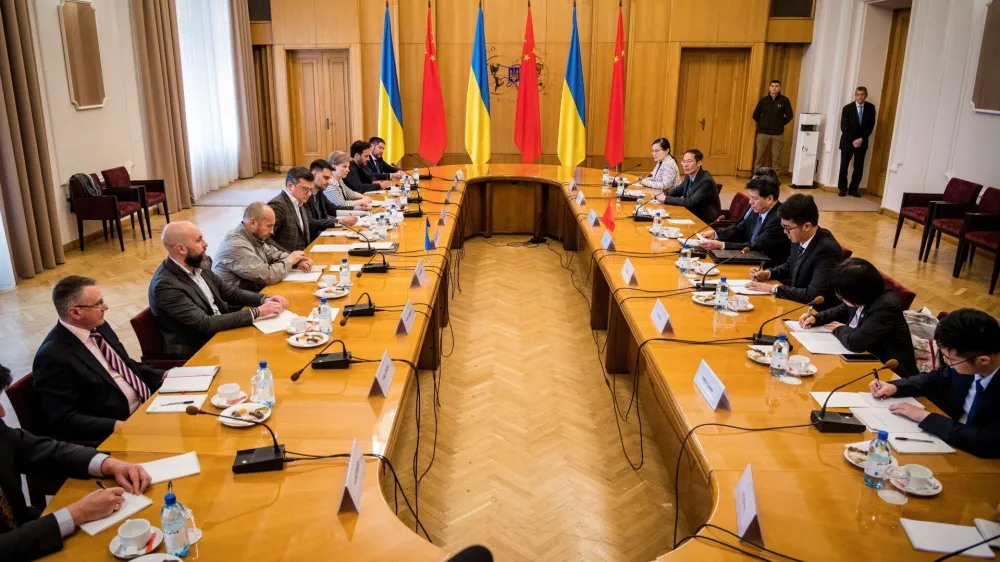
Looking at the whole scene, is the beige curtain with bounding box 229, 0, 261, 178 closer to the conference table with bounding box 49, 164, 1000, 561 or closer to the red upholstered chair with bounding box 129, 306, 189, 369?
the conference table with bounding box 49, 164, 1000, 561

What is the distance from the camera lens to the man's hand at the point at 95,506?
1.92 metres

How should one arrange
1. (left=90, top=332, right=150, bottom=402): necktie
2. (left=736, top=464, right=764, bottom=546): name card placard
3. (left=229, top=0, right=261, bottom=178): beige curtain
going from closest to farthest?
1. (left=736, top=464, right=764, bottom=546): name card placard
2. (left=90, top=332, right=150, bottom=402): necktie
3. (left=229, top=0, right=261, bottom=178): beige curtain

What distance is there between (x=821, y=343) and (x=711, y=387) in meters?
0.84

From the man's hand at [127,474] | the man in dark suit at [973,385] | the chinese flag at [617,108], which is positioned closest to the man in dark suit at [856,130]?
the chinese flag at [617,108]

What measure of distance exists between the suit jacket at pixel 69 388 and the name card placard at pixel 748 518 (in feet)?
7.09

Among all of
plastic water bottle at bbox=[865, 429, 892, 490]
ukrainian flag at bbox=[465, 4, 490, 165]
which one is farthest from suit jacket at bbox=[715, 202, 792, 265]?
ukrainian flag at bbox=[465, 4, 490, 165]

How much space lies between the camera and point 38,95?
6680 mm

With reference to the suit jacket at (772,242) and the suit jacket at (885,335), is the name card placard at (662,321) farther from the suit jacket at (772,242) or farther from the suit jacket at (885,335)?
the suit jacket at (772,242)

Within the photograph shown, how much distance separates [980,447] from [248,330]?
2932 millimetres

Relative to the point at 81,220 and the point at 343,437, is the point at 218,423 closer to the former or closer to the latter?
the point at 343,437

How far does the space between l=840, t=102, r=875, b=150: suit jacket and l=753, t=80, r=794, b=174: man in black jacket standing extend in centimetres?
109

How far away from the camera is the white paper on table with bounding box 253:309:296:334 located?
3.37 m

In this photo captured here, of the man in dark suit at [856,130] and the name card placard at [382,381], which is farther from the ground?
the man in dark suit at [856,130]

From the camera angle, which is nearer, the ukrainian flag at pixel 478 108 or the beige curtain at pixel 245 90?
the ukrainian flag at pixel 478 108
